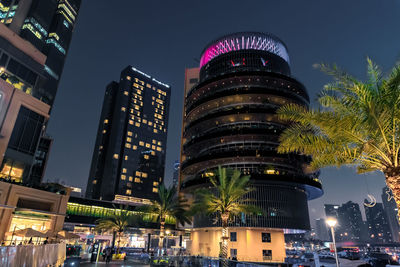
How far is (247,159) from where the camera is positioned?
53469mm

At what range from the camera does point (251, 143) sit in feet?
183

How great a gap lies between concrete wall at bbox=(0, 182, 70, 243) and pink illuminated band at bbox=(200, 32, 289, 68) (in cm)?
5473

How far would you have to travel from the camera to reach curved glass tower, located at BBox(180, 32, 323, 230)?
1996 inches

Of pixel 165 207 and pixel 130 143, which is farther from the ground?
pixel 130 143

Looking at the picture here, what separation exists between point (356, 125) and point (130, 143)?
13131cm

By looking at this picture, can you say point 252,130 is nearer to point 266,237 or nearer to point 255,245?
point 266,237

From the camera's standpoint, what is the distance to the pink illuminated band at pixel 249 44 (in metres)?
69.6

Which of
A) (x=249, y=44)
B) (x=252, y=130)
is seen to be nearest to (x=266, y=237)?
(x=252, y=130)

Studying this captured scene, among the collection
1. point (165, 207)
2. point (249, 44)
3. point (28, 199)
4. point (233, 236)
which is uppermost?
point (249, 44)

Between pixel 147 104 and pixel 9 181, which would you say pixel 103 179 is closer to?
pixel 147 104

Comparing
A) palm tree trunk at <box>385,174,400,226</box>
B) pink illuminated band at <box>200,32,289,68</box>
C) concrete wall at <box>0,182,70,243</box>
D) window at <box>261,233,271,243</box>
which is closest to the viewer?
palm tree trunk at <box>385,174,400,226</box>

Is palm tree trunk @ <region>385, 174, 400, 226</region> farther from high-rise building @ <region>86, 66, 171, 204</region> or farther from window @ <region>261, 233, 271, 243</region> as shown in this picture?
high-rise building @ <region>86, 66, 171, 204</region>

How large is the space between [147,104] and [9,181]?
122756mm

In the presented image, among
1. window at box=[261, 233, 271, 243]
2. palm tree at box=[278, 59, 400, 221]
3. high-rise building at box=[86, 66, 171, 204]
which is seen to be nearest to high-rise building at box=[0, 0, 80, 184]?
palm tree at box=[278, 59, 400, 221]
